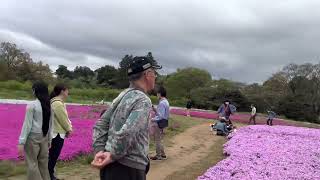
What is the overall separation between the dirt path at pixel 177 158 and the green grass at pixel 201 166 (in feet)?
0.61

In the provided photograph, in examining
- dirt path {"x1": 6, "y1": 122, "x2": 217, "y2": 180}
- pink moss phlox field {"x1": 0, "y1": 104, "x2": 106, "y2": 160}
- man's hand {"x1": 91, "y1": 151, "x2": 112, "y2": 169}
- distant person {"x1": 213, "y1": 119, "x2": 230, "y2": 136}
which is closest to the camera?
man's hand {"x1": 91, "y1": 151, "x2": 112, "y2": 169}

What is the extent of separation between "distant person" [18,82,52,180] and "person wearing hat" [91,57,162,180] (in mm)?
3726

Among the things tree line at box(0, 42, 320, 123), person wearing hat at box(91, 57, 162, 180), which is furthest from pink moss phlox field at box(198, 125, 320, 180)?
tree line at box(0, 42, 320, 123)

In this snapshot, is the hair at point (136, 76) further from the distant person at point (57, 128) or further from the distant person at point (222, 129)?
the distant person at point (222, 129)

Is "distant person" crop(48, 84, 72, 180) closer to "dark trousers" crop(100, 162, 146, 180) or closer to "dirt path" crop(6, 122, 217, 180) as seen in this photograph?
"dirt path" crop(6, 122, 217, 180)

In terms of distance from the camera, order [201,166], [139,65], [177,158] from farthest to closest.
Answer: [177,158] < [201,166] < [139,65]

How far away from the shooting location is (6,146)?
14.5m

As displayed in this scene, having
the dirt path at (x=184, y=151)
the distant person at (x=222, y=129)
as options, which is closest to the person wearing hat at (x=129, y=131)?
the dirt path at (x=184, y=151)

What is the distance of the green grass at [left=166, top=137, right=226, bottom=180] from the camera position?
12558mm

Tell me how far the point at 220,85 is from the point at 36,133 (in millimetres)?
67899

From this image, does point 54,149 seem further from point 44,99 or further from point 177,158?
point 177,158

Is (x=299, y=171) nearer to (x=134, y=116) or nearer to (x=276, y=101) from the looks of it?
(x=134, y=116)

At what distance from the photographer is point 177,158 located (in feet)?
51.9

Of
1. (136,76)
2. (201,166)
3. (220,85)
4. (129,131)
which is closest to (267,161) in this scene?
(201,166)
